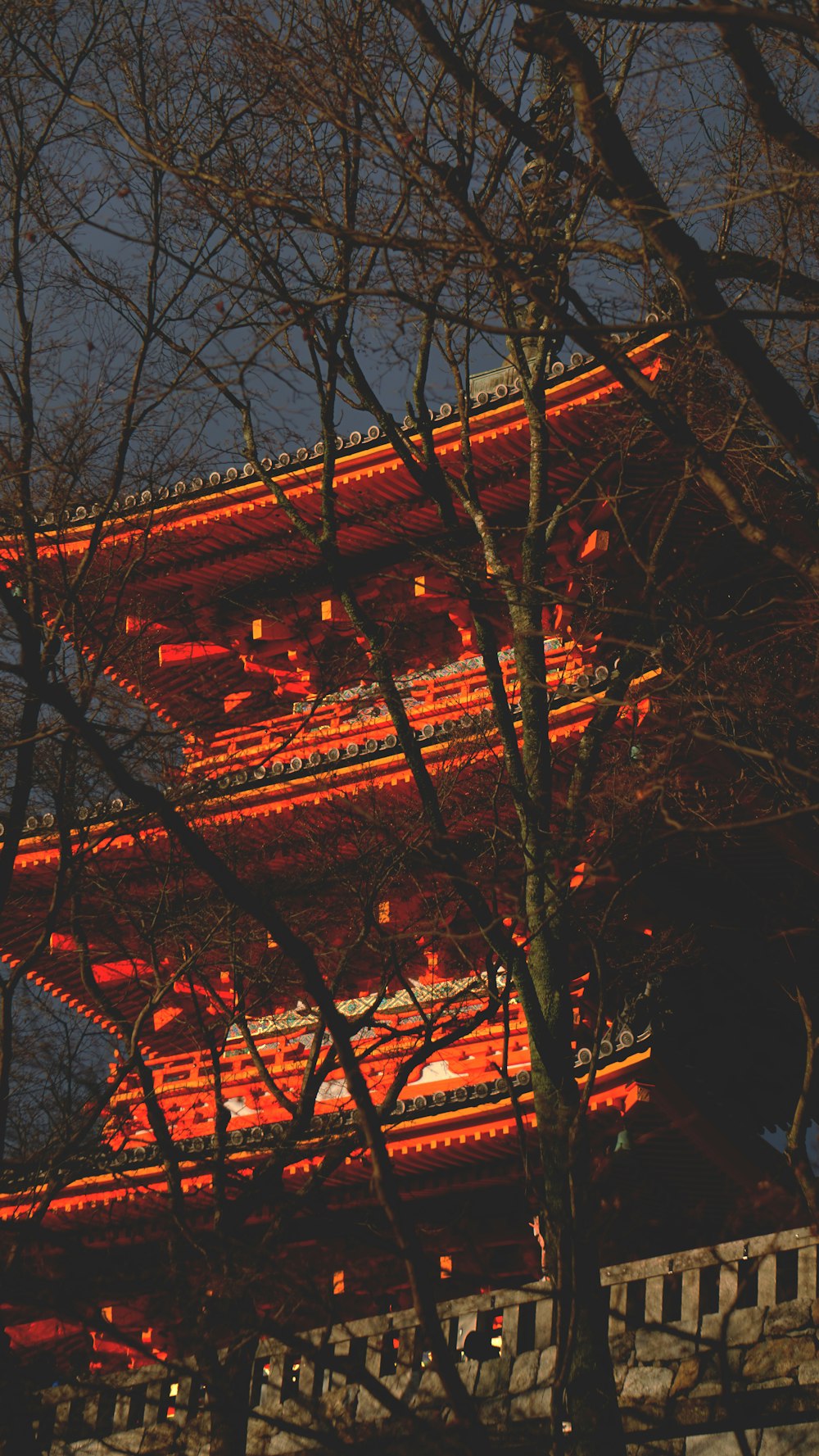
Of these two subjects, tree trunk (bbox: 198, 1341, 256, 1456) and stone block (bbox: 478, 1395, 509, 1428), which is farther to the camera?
stone block (bbox: 478, 1395, 509, 1428)

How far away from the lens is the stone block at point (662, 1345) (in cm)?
626

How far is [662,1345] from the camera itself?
20.7 ft

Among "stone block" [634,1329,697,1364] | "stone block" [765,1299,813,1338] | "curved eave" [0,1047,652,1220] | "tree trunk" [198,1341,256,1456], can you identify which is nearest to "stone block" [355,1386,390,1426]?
"tree trunk" [198,1341,256,1456]

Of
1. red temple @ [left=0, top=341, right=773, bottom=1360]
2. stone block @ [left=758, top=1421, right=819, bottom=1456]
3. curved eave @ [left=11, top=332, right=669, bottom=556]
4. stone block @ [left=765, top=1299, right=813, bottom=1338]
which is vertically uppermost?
curved eave @ [left=11, top=332, right=669, bottom=556]

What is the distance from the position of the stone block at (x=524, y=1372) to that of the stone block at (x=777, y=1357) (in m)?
0.98

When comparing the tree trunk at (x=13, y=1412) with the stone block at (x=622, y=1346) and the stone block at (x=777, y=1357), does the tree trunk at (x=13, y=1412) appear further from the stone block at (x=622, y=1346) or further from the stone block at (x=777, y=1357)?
the stone block at (x=777, y=1357)

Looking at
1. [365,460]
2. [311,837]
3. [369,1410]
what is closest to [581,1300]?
[369,1410]

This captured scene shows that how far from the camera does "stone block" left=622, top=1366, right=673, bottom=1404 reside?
621cm

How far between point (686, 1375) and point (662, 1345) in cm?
17

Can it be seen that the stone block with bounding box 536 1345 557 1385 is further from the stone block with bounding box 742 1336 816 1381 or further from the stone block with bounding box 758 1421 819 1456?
the stone block with bounding box 758 1421 819 1456

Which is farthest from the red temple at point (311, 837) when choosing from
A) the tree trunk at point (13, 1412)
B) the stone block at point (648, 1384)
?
the stone block at point (648, 1384)

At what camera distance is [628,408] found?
9711mm

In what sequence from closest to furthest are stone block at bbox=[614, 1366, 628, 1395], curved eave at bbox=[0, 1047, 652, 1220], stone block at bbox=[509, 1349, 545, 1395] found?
1. stone block at bbox=[614, 1366, 628, 1395]
2. stone block at bbox=[509, 1349, 545, 1395]
3. curved eave at bbox=[0, 1047, 652, 1220]

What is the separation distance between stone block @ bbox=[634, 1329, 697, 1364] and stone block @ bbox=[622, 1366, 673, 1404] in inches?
1.6
